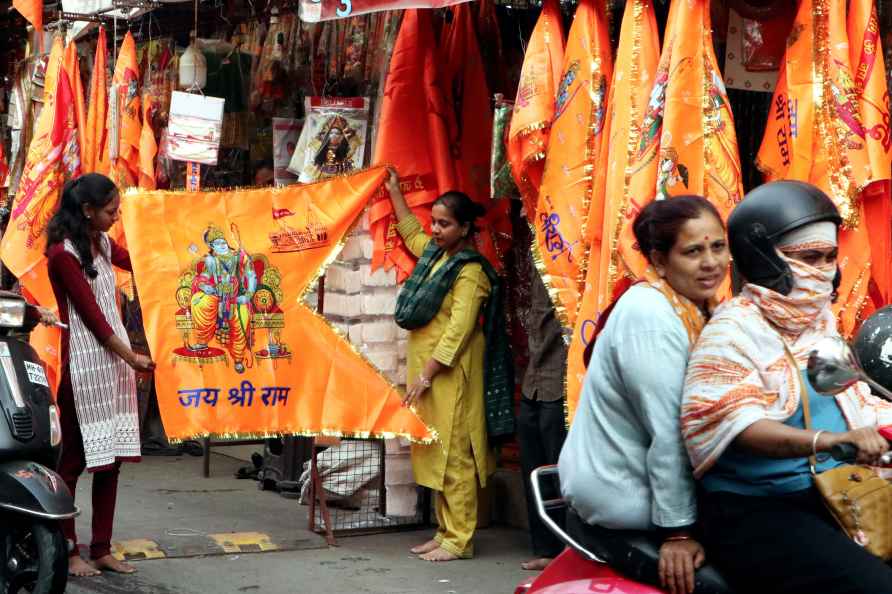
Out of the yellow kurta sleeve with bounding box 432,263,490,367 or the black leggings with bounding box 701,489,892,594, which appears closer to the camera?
the black leggings with bounding box 701,489,892,594

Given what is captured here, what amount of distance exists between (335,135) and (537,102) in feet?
6.65

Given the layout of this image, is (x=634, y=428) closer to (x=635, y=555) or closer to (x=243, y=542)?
(x=635, y=555)

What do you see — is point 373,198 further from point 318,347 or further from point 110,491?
point 110,491

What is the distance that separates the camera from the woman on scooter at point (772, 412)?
2.76 meters

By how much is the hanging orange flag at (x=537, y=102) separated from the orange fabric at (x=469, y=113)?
1148 millimetres

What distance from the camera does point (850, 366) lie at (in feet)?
8.45

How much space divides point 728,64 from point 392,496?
294 centimetres

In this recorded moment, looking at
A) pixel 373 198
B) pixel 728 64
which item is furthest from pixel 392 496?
pixel 728 64

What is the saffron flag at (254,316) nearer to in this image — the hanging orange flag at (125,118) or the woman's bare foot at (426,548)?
the woman's bare foot at (426,548)

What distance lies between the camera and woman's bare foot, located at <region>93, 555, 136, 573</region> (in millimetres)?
5852

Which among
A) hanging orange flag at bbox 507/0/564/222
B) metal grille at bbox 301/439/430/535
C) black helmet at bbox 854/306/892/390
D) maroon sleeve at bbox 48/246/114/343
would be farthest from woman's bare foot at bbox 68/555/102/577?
black helmet at bbox 854/306/892/390

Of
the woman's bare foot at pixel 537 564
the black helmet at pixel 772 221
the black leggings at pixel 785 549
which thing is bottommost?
the woman's bare foot at pixel 537 564

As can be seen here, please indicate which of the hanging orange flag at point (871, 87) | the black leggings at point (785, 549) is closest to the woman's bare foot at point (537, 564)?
the hanging orange flag at point (871, 87)

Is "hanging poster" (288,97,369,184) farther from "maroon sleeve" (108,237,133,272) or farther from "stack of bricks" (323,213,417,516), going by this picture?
"maroon sleeve" (108,237,133,272)
